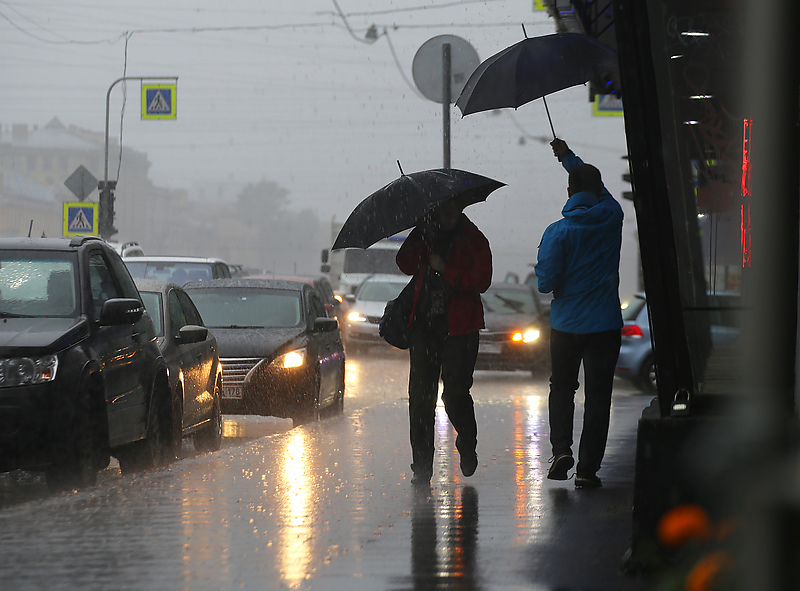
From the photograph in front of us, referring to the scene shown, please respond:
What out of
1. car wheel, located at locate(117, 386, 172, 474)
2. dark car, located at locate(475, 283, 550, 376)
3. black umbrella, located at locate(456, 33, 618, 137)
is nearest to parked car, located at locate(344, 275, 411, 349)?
dark car, located at locate(475, 283, 550, 376)

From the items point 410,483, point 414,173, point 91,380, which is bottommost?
point 410,483

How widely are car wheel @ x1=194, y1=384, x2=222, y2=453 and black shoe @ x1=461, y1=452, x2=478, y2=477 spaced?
3.66 meters

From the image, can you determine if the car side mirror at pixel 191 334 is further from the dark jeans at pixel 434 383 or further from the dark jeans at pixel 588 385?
the dark jeans at pixel 588 385

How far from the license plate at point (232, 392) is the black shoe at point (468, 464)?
502 centimetres

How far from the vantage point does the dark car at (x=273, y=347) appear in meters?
12.0

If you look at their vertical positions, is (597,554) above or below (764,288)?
below

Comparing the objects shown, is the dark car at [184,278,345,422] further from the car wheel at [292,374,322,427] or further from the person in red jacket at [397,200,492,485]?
the person in red jacket at [397,200,492,485]

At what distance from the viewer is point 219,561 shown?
5191 mm

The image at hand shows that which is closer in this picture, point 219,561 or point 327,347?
point 219,561

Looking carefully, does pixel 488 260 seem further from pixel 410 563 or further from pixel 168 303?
pixel 168 303

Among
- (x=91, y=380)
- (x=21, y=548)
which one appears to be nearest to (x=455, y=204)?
(x=91, y=380)

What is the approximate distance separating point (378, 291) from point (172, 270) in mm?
7474

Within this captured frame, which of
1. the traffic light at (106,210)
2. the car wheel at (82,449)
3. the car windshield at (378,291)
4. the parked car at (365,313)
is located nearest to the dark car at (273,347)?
the car wheel at (82,449)

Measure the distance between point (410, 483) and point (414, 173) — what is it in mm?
1876
